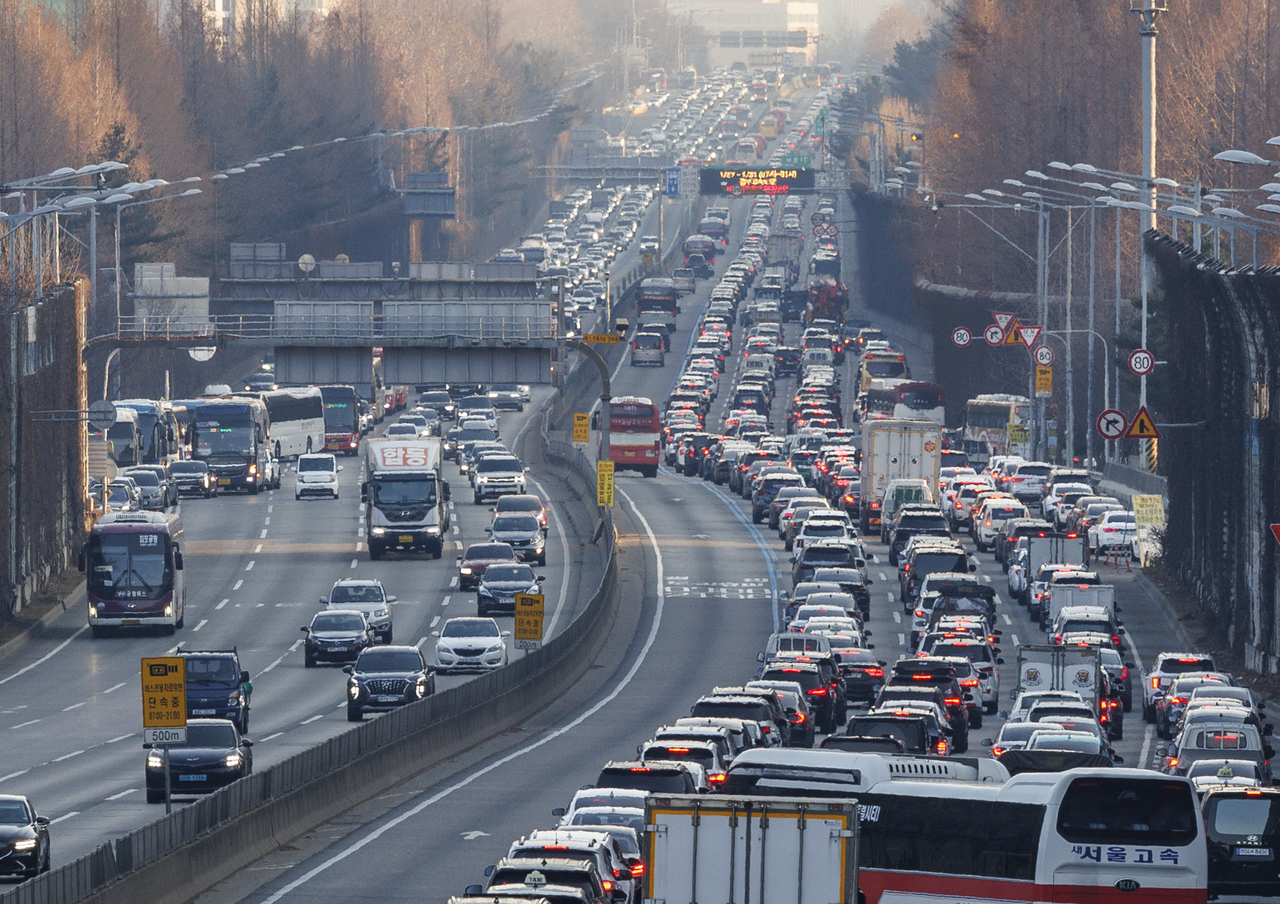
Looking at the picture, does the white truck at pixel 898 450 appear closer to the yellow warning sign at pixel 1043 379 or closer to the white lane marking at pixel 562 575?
the white lane marking at pixel 562 575

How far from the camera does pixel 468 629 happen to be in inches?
2156

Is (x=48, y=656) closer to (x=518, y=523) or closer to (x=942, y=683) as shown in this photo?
(x=518, y=523)

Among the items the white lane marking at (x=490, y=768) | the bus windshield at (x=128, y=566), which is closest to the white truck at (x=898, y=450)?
the white lane marking at (x=490, y=768)

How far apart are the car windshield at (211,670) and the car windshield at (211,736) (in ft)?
26.2

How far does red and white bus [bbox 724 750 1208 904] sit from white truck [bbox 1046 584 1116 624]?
3667 centimetres

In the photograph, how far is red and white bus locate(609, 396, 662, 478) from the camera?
321ft

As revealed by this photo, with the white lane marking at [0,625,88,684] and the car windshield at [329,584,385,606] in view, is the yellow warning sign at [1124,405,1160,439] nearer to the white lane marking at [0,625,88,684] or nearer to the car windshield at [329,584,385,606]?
the car windshield at [329,584,385,606]

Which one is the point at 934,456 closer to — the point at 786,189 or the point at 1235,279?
the point at 1235,279

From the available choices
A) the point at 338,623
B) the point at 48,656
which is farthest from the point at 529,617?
the point at 48,656

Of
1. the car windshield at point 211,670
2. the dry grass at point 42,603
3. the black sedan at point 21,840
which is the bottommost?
the dry grass at point 42,603

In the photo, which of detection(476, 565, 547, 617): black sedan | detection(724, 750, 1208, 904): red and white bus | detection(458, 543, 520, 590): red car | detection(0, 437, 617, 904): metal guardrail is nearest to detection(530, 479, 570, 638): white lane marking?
detection(476, 565, 547, 617): black sedan

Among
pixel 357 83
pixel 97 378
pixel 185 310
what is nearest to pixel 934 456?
pixel 185 310

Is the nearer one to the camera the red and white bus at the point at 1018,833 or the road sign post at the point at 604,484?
the red and white bus at the point at 1018,833

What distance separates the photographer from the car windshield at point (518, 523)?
7431 cm
